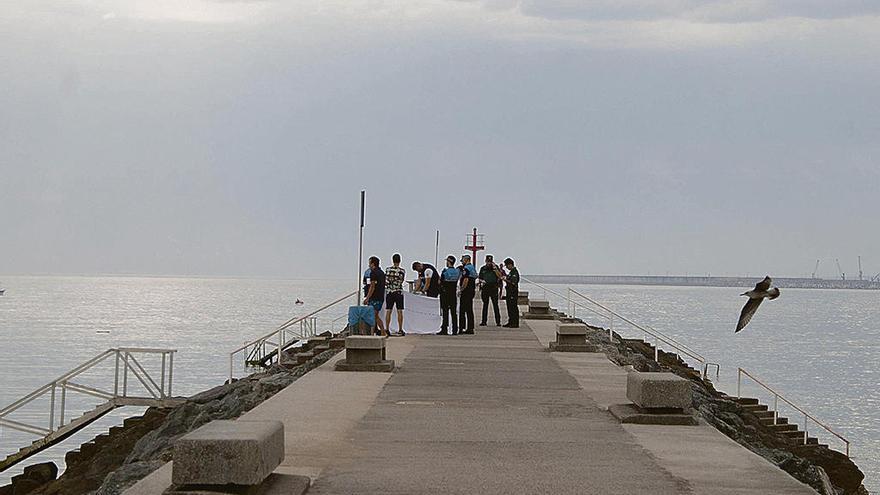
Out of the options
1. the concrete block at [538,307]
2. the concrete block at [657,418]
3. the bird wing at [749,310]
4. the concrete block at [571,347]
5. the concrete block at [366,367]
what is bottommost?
the concrete block at [657,418]

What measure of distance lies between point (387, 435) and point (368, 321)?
374 inches

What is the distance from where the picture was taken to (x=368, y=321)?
2067 centimetres

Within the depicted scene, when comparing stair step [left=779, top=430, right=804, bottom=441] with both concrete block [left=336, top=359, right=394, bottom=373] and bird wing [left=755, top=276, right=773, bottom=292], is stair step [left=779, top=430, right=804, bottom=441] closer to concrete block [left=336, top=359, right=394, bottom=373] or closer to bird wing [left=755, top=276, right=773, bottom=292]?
concrete block [left=336, top=359, right=394, bottom=373]

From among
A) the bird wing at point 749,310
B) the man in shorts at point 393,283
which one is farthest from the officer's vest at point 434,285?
the bird wing at point 749,310

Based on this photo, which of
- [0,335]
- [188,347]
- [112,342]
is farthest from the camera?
[0,335]

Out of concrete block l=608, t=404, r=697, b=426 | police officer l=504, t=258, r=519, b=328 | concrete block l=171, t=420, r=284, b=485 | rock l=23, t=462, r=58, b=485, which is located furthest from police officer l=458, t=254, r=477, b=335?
concrete block l=171, t=420, r=284, b=485

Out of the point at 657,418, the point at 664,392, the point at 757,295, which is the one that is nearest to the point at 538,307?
the point at 664,392

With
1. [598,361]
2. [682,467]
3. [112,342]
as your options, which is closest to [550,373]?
[598,361]

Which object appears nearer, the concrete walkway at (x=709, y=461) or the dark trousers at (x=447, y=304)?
the concrete walkway at (x=709, y=461)

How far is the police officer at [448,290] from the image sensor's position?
2475 centimetres

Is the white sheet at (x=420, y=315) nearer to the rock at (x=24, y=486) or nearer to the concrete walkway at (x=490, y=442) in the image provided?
the rock at (x=24, y=486)

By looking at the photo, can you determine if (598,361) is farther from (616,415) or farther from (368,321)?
(616,415)

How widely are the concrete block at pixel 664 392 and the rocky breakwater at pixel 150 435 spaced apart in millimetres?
6703

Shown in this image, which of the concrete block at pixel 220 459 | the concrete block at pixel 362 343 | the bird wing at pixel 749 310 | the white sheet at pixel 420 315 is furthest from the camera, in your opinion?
the white sheet at pixel 420 315
